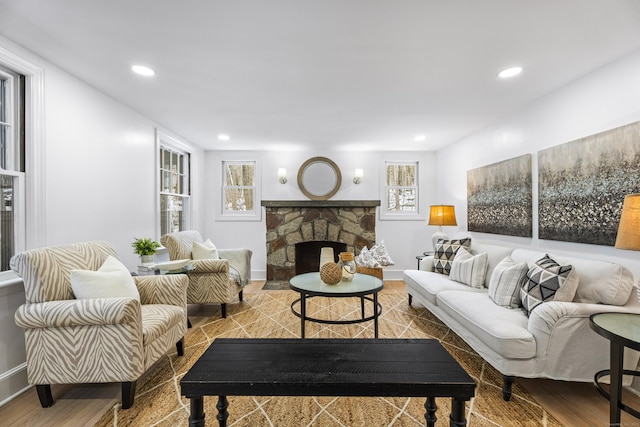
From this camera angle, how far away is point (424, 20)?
1705mm

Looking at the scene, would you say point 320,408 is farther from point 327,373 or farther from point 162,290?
point 162,290

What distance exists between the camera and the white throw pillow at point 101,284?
1.89m

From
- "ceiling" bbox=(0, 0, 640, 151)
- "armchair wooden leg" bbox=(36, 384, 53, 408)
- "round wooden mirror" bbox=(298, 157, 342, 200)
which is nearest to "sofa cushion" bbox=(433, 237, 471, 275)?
→ "ceiling" bbox=(0, 0, 640, 151)

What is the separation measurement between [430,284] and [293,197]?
111 inches

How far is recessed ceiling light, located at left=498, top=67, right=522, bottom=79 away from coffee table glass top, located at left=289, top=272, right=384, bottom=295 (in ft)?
6.42

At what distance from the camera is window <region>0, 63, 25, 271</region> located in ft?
6.68

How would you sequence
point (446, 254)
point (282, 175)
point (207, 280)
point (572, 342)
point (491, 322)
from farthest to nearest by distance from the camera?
1. point (282, 175)
2. point (446, 254)
3. point (207, 280)
4. point (491, 322)
5. point (572, 342)

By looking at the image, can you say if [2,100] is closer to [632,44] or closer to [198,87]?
[198,87]

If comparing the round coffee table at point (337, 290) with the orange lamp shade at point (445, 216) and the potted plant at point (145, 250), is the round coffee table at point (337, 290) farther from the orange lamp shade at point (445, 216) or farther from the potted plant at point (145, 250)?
the orange lamp shade at point (445, 216)

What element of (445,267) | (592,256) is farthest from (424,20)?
(445,267)

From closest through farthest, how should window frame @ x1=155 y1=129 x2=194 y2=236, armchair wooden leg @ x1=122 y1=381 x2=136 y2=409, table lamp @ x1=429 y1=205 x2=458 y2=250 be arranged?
armchair wooden leg @ x1=122 y1=381 x2=136 y2=409, window frame @ x1=155 y1=129 x2=194 y2=236, table lamp @ x1=429 y1=205 x2=458 y2=250

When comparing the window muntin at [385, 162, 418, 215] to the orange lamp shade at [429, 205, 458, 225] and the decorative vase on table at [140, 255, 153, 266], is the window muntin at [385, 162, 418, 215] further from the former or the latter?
the decorative vase on table at [140, 255, 153, 266]

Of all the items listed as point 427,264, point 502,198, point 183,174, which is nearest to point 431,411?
point 427,264

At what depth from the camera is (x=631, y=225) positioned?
1.50 m
